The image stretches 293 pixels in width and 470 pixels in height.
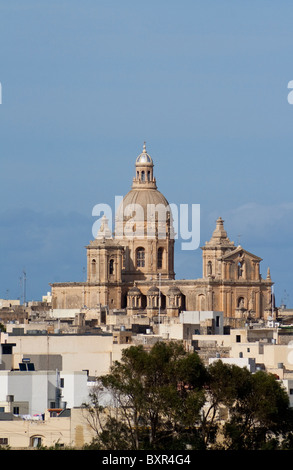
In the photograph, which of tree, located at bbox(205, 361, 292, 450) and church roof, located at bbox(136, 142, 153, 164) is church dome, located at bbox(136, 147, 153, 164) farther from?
tree, located at bbox(205, 361, 292, 450)

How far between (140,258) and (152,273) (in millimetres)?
1693

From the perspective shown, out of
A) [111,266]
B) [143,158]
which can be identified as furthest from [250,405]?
[143,158]

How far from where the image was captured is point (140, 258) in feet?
545

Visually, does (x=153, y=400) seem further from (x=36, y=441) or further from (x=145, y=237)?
(x=145, y=237)

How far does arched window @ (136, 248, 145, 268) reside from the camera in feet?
545

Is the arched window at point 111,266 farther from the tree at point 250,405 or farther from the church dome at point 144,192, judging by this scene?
the tree at point 250,405

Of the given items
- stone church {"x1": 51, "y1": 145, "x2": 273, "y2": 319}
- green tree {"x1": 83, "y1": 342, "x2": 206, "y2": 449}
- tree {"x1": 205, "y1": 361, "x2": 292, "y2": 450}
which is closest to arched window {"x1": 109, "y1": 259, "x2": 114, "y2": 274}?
stone church {"x1": 51, "y1": 145, "x2": 273, "y2": 319}

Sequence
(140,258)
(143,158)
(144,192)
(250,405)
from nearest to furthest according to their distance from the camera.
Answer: (250,405) → (140,258) → (144,192) → (143,158)

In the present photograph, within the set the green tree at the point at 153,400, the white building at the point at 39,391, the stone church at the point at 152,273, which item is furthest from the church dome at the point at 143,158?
the green tree at the point at 153,400

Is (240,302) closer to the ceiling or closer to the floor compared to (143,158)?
closer to the floor

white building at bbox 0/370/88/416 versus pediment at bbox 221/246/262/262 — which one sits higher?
pediment at bbox 221/246/262/262

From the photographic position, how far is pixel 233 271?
6166 inches
